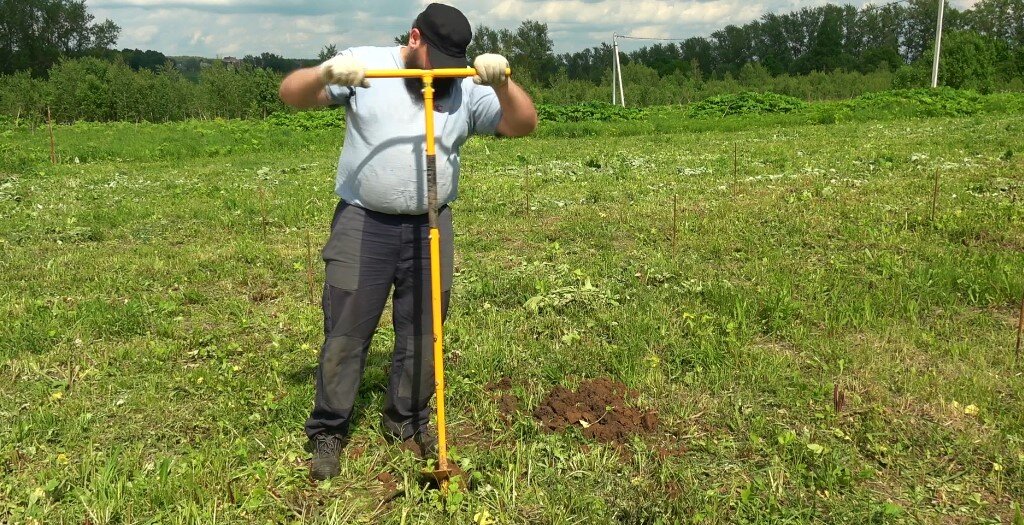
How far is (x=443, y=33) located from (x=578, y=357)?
8.35 ft

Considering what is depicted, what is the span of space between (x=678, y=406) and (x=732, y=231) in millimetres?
4330

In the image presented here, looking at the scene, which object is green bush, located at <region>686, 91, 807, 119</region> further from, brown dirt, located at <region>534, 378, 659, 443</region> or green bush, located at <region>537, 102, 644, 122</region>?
brown dirt, located at <region>534, 378, 659, 443</region>

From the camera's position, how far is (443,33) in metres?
3.39

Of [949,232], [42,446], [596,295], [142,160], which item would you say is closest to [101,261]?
[42,446]

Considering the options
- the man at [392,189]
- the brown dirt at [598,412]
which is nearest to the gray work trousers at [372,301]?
the man at [392,189]

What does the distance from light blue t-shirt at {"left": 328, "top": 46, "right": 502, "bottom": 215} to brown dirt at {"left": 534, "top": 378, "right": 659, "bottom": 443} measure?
1.48 meters

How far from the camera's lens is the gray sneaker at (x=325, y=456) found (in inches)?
152

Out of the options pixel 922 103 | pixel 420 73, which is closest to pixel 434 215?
pixel 420 73

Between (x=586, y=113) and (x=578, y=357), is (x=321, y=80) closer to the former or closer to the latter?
(x=578, y=357)

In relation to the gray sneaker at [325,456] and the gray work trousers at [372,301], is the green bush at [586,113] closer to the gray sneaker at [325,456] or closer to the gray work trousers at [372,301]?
the gray work trousers at [372,301]

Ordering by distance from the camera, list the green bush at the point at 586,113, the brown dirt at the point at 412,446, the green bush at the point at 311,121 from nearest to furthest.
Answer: the brown dirt at the point at 412,446, the green bush at the point at 311,121, the green bush at the point at 586,113

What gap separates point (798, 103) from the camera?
101 feet

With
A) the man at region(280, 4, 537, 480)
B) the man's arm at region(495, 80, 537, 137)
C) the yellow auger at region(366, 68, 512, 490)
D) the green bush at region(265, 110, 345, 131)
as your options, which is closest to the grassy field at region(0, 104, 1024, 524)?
the yellow auger at region(366, 68, 512, 490)

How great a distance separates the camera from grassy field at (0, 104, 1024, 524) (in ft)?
12.0
